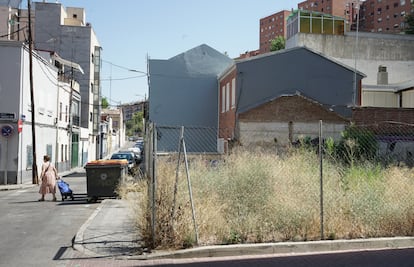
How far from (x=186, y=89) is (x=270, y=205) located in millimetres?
28540

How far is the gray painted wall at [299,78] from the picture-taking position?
28000 millimetres

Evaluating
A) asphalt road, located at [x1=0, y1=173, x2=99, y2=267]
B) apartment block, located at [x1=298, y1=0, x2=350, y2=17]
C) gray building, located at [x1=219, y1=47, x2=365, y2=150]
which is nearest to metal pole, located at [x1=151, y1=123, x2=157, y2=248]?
asphalt road, located at [x1=0, y1=173, x2=99, y2=267]

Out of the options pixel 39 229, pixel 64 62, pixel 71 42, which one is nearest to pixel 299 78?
pixel 64 62

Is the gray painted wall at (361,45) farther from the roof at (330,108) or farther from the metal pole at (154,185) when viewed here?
the metal pole at (154,185)

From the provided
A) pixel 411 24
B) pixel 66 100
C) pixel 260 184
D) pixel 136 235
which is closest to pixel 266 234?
pixel 260 184

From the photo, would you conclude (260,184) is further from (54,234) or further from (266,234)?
(54,234)

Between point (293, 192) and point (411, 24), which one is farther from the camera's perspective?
point (411, 24)

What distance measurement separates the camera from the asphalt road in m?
7.64

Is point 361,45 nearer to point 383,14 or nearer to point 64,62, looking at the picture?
point 64,62

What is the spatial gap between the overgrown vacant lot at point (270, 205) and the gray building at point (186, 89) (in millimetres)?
25517

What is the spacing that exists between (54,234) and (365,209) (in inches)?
248

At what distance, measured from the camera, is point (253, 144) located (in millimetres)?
26250

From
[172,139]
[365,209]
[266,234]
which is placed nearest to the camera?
[266,234]

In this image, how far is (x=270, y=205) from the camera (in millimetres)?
9156
